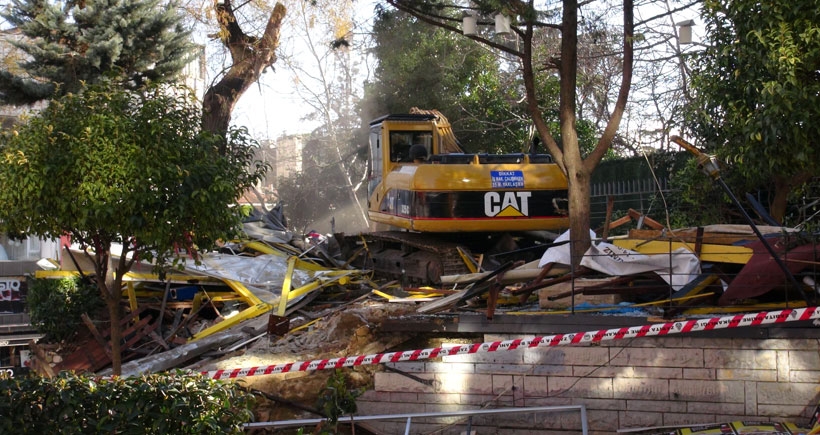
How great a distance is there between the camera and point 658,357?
8.14 m

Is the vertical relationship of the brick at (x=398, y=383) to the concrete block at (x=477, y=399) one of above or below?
above

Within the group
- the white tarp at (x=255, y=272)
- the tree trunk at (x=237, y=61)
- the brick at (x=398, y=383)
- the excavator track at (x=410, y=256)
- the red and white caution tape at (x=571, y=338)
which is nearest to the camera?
the red and white caution tape at (x=571, y=338)

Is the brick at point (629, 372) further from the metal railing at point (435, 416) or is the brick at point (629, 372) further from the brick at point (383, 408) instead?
the brick at point (383, 408)

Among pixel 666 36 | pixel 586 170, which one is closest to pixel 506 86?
pixel 666 36

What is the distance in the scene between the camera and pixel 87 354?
37.7 ft

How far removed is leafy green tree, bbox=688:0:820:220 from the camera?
835cm

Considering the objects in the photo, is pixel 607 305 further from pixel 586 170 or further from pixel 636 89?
pixel 636 89

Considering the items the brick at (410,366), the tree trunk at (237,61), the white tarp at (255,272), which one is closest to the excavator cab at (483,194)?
the white tarp at (255,272)

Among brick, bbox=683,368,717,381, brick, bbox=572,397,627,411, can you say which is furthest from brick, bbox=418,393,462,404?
brick, bbox=683,368,717,381

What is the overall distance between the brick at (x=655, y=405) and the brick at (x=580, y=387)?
20 cm

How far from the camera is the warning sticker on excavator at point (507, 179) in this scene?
13.1m

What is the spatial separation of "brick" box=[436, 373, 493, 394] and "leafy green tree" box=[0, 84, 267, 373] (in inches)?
104

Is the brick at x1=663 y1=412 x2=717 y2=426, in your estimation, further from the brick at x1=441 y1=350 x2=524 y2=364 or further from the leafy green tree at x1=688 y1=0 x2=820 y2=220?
the leafy green tree at x1=688 y1=0 x2=820 y2=220

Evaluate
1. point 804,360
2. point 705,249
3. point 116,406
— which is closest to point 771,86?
point 705,249
